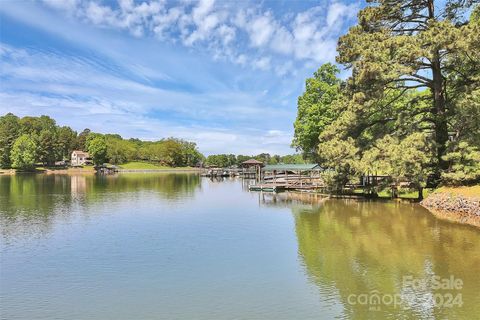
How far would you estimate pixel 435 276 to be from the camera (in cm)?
1128

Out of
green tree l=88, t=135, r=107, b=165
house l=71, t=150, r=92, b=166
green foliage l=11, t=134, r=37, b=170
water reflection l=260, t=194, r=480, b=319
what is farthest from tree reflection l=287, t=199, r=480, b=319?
house l=71, t=150, r=92, b=166

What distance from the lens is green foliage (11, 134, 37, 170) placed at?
318ft

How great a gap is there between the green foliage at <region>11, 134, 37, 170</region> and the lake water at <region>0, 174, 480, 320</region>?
8485 centimetres

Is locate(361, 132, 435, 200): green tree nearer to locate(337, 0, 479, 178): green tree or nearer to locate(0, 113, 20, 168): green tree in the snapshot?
locate(337, 0, 479, 178): green tree

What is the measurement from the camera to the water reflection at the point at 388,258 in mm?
9156

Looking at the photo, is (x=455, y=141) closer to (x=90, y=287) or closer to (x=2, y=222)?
(x=90, y=287)

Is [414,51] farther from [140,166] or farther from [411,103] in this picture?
[140,166]

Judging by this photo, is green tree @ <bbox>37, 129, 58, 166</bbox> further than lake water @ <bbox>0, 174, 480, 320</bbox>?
Yes

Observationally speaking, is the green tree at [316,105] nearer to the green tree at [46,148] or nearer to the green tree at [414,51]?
the green tree at [414,51]

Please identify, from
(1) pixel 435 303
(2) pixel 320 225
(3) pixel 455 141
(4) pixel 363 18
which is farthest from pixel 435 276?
(4) pixel 363 18

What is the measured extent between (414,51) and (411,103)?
6274mm

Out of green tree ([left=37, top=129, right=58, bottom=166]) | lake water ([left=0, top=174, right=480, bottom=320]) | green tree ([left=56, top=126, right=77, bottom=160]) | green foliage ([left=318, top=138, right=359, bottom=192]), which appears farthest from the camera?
green tree ([left=56, top=126, right=77, bottom=160])

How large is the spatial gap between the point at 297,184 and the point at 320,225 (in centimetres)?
2316

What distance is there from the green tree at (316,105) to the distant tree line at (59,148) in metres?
80.0
